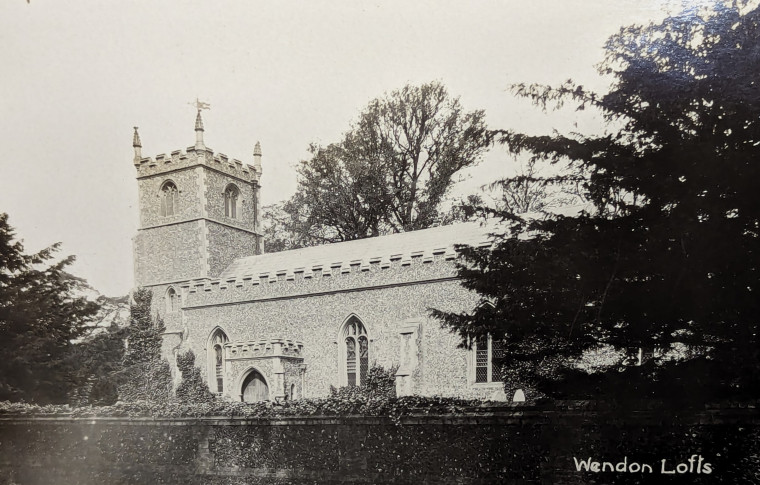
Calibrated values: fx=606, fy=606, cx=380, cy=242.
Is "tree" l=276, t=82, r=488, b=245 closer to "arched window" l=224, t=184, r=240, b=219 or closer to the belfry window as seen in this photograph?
"arched window" l=224, t=184, r=240, b=219

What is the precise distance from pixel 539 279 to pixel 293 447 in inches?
179

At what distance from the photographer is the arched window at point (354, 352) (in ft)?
53.0

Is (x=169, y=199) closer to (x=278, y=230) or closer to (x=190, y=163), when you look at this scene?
(x=190, y=163)

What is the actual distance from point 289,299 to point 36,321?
299 inches

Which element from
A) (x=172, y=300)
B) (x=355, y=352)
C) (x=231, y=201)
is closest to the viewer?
(x=355, y=352)

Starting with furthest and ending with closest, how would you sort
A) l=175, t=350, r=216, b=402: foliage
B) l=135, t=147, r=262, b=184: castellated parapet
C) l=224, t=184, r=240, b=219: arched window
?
l=224, t=184, r=240, b=219: arched window < l=135, t=147, r=262, b=184: castellated parapet < l=175, t=350, r=216, b=402: foliage

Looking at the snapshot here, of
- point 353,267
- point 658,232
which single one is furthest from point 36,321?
point 658,232

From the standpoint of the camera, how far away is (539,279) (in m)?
6.02

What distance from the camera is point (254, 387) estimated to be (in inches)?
648

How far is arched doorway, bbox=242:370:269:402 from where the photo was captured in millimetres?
16359

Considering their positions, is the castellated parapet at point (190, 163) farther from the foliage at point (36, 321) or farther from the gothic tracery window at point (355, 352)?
the foliage at point (36, 321)

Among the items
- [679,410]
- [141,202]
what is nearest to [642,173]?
[679,410]

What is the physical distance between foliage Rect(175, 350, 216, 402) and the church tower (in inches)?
102

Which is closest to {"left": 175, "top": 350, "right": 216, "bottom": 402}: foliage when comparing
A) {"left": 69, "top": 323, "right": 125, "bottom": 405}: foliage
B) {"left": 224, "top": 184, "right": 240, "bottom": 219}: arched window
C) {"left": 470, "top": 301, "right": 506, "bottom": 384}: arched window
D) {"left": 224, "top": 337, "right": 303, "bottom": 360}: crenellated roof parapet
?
{"left": 69, "top": 323, "right": 125, "bottom": 405}: foliage
